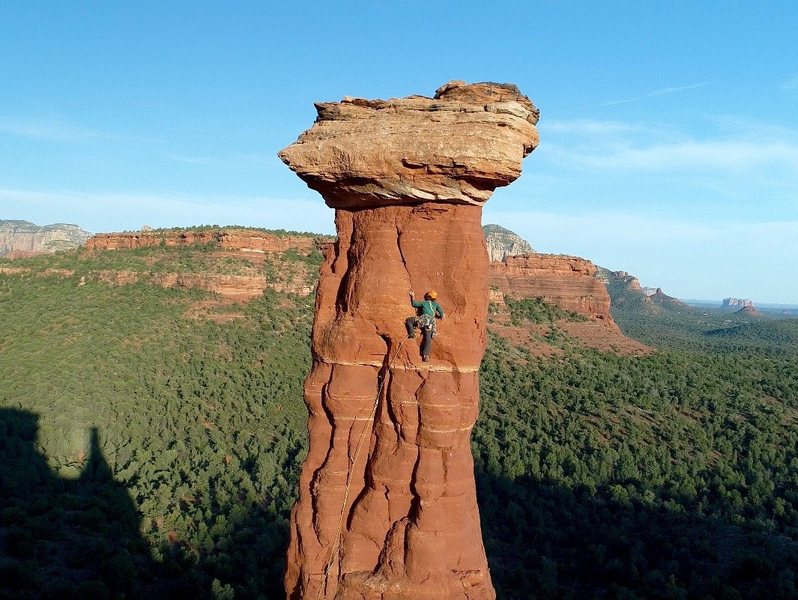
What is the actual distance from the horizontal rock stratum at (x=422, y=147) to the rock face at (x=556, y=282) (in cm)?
5904

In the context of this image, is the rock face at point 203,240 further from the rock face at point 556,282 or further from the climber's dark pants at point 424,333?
the climber's dark pants at point 424,333

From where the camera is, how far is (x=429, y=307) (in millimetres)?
10508

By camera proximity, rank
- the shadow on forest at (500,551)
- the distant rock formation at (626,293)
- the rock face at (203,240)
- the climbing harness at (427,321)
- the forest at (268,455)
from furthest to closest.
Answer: the distant rock formation at (626,293) < the rock face at (203,240) < the forest at (268,455) < the shadow on forest at (500,551) < the climbing harness at (427,321)

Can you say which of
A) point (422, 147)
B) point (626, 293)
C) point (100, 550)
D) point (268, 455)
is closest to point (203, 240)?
point (268, 455)

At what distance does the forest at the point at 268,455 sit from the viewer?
2281 cm

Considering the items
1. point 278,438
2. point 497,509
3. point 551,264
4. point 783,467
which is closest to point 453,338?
point 497,509

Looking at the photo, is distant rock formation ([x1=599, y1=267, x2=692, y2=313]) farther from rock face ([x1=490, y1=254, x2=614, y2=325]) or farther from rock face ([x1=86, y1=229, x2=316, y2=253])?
rock face ([x1=86, y1=229, x2=316, y2=253])

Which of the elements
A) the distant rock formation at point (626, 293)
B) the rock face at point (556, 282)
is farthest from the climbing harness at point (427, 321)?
the distant rock formation at point (626, 293)

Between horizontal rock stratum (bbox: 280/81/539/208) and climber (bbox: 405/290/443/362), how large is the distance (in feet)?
6.10

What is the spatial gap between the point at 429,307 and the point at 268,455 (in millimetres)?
26596

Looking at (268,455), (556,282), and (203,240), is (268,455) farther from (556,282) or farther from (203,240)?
(556,282)

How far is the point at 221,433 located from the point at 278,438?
396 centimetres

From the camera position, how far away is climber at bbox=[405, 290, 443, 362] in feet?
34.4

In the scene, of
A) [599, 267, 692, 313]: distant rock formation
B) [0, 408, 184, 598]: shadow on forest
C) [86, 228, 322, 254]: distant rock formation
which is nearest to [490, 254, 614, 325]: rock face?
[86, 228, 322, 254]: distant rock formation
